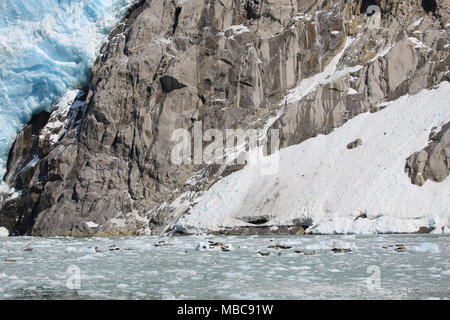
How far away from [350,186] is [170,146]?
2155 cm

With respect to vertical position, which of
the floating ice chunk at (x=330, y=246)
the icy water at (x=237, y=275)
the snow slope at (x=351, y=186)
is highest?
the snow slope at (x=351, y=186)

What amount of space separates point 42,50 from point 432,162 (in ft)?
177

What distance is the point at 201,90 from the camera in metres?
58.9

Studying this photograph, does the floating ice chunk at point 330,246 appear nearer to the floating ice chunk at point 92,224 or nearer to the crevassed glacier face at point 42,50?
the floating ice chunk at point 92,224

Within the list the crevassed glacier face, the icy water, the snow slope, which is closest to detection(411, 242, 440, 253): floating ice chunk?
the icy water

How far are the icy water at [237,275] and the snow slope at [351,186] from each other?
522 inches

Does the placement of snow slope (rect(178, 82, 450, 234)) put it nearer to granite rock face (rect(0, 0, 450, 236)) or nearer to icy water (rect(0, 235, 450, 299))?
granite rock face (rect(0, 0, 450, 236))

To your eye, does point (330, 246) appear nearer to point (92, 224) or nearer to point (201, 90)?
point (92, 224)

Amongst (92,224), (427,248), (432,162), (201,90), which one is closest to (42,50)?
(201,90)

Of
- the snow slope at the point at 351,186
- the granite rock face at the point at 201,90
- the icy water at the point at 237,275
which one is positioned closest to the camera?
the icy water at the point at 237,275

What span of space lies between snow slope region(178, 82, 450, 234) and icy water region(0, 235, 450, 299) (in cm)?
1326

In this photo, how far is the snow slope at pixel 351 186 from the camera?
37.9m

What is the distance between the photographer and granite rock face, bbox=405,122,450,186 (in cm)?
3909

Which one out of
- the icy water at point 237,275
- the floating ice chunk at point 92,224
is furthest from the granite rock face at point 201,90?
the icy water at point 237,275
